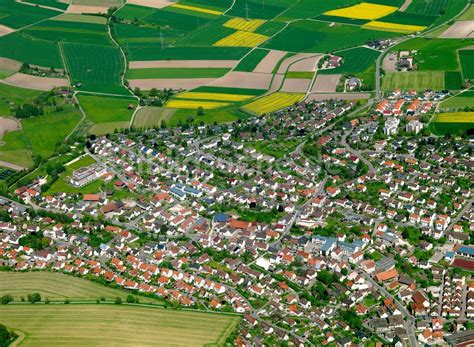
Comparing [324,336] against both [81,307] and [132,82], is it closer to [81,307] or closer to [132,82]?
[81,307]

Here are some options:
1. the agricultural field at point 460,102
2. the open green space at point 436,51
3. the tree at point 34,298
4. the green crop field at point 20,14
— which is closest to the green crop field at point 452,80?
the open green space at point 436,51

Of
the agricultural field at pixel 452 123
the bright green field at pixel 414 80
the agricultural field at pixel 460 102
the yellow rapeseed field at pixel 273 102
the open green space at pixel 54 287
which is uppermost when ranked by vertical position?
the bright green field at pixel 414 80

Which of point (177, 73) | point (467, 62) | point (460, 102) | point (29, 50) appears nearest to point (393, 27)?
point (467, 62)

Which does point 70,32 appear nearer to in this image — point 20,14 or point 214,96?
point 20,14

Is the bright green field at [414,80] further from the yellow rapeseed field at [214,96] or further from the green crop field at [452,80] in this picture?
the yellow rapeseed field at [214,96]

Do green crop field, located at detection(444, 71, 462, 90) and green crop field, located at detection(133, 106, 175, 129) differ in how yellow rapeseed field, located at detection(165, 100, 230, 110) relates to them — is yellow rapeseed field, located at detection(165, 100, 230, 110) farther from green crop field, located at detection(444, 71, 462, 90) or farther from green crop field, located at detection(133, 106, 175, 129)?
green crop field, located at detection(444, 71, 462, 90)

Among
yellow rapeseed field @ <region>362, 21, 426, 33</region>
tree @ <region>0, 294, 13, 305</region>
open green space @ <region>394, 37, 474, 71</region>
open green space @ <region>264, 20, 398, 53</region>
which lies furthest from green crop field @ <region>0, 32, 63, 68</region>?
tree @ <region>0, 294, 13, 305</region>

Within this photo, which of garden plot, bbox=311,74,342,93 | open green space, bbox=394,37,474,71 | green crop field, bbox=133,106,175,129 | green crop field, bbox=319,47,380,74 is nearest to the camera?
green crop field, bbox=133,106,175,129
